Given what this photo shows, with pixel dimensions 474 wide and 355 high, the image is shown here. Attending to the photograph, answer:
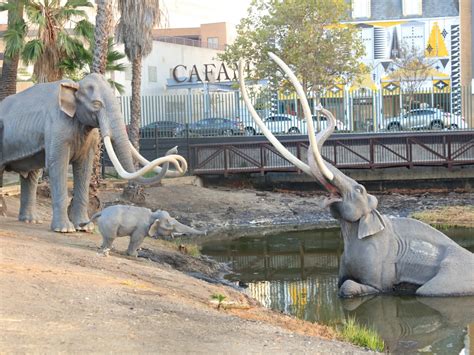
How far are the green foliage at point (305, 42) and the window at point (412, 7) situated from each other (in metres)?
13.2

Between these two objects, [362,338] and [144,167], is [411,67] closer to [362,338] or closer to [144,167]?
[144,167]

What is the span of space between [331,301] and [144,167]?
2.91 metres

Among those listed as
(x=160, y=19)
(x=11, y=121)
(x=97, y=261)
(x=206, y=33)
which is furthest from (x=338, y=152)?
(x=206, y=33)

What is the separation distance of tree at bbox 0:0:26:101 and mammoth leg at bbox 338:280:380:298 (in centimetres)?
1239

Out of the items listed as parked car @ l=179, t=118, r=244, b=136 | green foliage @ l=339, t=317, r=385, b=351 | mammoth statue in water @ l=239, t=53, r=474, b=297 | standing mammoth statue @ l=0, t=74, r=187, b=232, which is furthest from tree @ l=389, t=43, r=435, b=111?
green foliage @ l=339, t=317, r=385, b=351

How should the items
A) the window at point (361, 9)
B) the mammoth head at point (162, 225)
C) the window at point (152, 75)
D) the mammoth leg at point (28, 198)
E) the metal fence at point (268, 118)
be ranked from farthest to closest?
the window at point (152, 75), the window at point (361, 9), the metal fence at point (268, 118), the mammoth leg at point (28, 198), the mammoth head at point (162, 225)

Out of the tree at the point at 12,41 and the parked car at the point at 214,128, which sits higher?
the tree at the point at 12,41

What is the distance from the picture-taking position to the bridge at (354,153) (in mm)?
27672

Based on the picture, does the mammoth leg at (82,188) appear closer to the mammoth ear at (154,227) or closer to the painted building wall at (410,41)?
the mammoth ear at (154,227)

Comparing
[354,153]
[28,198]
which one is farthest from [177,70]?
[28,198]

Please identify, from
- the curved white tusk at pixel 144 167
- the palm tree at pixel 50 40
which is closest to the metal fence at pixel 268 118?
the palm tree at pixel 50 40

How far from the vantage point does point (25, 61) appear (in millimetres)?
21859

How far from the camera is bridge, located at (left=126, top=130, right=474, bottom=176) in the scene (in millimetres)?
27672

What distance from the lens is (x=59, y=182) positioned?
13.0 meters
